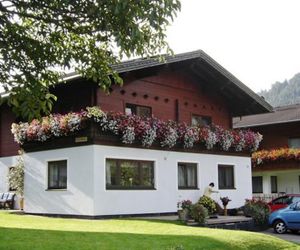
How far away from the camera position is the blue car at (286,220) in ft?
68.3

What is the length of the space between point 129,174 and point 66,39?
12499 mm

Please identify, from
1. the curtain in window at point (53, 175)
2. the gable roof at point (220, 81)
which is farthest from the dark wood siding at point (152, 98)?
the curtain in window at point (53, 175)

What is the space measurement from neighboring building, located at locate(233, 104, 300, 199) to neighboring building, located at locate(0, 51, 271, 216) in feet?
28.9

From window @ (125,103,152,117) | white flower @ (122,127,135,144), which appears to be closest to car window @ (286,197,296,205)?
window @ (125,103,152,117)

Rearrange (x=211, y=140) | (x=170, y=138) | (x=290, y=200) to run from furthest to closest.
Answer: (x=290, y=200) → (x=211, y=140) → (x=170, y=138)

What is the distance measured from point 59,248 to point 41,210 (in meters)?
11.3

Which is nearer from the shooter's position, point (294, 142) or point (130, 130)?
point (130, 130)

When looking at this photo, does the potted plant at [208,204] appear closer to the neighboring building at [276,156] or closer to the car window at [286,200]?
the car window at [286,200]

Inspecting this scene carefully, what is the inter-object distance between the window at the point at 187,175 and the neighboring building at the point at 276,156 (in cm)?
1211

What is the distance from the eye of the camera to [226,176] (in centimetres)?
2697

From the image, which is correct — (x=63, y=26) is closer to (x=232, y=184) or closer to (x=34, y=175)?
(x=34, y=175)

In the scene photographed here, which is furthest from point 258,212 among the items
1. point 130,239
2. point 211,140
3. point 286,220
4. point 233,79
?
point 130,239

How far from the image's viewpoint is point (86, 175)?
2023 cm

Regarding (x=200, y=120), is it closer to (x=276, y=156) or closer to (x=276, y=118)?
(x=276, y=156)
